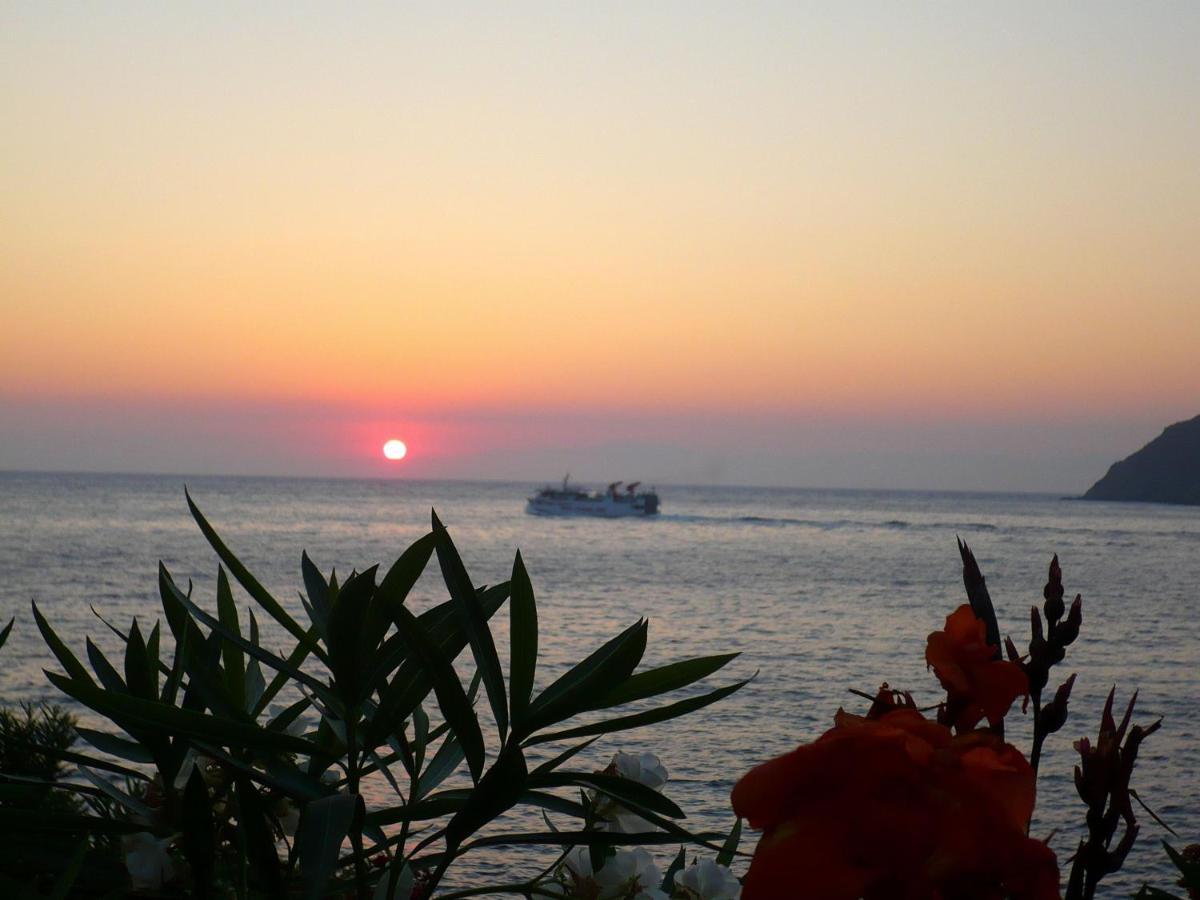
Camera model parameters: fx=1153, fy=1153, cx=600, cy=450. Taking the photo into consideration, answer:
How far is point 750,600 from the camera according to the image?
109ft

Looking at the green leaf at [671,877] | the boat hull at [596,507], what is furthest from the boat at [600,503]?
the green leaf at [671,877]

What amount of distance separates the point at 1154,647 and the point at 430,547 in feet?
87.7

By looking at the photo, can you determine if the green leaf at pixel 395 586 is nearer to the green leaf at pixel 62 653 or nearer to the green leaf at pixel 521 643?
the green leaf at pixel 521 643

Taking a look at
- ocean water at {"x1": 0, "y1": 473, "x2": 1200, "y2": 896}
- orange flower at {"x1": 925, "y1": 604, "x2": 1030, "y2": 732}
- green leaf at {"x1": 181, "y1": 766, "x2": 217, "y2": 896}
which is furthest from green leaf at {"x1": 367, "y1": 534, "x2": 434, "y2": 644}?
ocean water at {"x1": 0, "y1": 473, "x2": 1200, "y2": 896}

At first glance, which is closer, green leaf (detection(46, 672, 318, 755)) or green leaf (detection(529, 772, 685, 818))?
green leaf (detection(46, 672, 318, 755))

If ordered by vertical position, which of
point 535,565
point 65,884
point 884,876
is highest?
point 884,876

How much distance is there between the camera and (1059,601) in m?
0.90

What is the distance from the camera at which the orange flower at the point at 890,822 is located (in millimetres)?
479

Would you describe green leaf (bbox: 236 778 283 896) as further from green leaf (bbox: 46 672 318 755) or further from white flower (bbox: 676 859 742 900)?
white flower (bbox: 676 859 742 900)

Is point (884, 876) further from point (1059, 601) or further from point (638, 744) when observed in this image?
point (638, 744)

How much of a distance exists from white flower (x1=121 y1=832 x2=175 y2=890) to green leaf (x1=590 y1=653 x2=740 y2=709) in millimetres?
501

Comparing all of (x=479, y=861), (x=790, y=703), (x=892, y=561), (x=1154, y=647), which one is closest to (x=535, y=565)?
(x=892, y=561)

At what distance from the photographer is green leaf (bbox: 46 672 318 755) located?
0.90 metres

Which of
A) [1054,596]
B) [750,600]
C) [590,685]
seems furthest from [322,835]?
[750,600]
